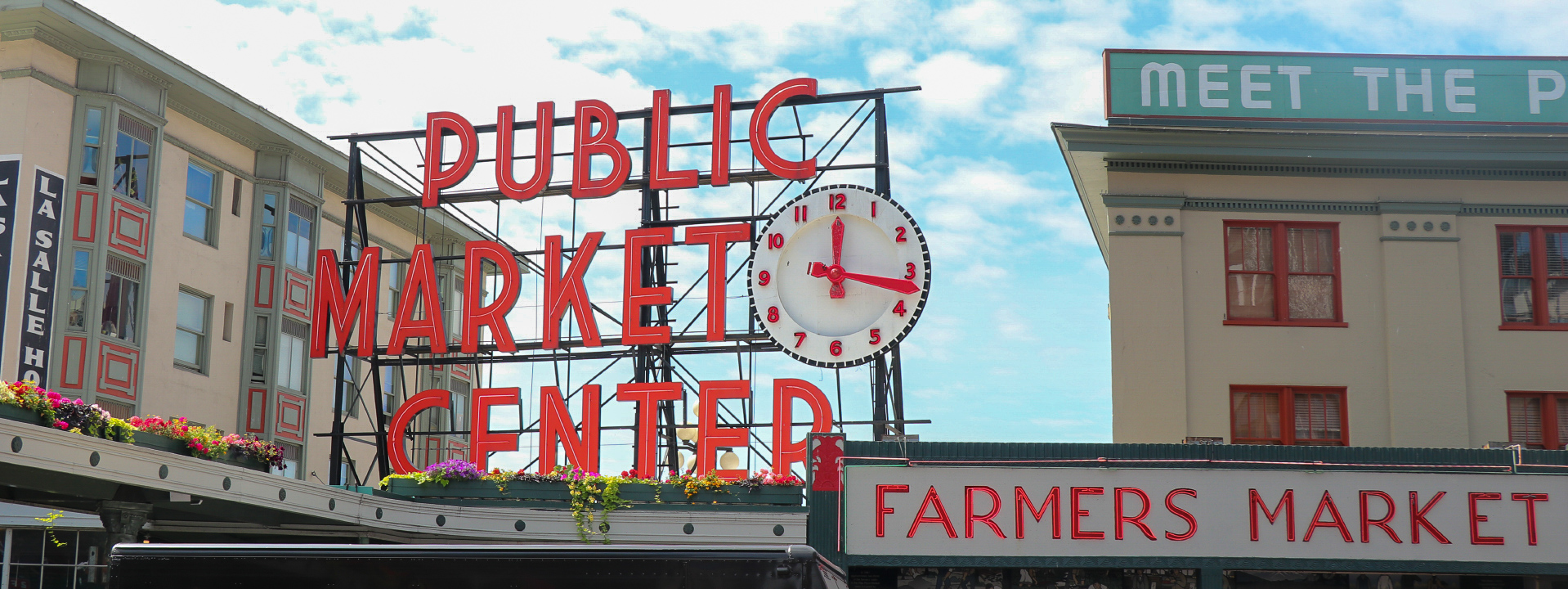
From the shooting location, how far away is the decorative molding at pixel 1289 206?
2298cm

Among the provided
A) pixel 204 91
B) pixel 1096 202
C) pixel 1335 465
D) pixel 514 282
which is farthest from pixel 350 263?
pixel 1335 465

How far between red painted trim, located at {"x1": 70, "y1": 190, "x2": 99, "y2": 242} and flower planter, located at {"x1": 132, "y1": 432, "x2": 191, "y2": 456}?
44.0 ft

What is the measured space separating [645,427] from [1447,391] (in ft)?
47.6

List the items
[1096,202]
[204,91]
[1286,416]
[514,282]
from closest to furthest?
[1286,416], [1096,202], [514,282], [204,91]

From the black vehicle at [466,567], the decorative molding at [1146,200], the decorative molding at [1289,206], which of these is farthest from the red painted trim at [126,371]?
the decorative molding at [1289,206]

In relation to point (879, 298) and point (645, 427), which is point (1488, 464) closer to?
point (879, 298)

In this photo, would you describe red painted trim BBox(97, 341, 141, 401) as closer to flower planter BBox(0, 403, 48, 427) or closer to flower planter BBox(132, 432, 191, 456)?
flower planter BBox(132, 432, 191, 456)

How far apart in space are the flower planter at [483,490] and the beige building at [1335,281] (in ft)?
30.2

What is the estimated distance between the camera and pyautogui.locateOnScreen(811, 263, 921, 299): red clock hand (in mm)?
28281

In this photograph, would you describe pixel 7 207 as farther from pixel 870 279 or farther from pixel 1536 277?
pixel 1536 277

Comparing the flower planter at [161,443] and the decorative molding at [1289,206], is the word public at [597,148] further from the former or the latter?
the flower planter at [161,443]

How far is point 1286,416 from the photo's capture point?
22.3 metres

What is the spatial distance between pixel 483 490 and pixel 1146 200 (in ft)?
39.1

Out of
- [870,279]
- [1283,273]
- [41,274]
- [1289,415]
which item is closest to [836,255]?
[870,279]
